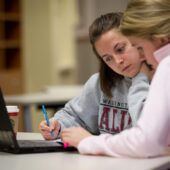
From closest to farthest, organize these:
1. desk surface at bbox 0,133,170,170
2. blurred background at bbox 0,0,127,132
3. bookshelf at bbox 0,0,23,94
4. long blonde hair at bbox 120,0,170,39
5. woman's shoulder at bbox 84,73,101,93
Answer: desk surface at bbox 0,133,170,170, long blonde hair at bbox 120,0,170,39, woman's shoulder at bbox 84,73,101,93, bookshelf at bbox 0,0,23,94, blurred background at bbox 0,0,127,132

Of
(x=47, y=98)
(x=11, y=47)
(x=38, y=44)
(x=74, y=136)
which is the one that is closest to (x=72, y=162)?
(x=74, y=136)

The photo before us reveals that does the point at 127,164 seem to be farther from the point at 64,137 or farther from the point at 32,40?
the point at 32,40

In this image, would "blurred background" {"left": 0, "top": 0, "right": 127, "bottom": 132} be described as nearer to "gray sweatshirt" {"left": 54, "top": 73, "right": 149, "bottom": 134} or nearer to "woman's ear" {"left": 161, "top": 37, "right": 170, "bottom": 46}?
"gray sweatshirt" {"left": 54, "top": 73, "right": 149, "bottom": 134}

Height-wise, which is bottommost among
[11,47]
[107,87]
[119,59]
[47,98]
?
[47,98]

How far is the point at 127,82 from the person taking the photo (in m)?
1.65

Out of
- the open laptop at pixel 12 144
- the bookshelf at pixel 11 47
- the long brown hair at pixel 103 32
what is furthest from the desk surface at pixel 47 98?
the open laptop at pixel 12 144

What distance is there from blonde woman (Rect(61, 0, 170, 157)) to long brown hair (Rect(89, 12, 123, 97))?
44 centimetres

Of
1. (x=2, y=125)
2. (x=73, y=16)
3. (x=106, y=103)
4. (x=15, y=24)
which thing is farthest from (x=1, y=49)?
(x=2, y=125)

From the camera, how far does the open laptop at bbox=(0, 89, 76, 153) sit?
116 centimetres

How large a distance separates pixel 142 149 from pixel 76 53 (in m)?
5.57

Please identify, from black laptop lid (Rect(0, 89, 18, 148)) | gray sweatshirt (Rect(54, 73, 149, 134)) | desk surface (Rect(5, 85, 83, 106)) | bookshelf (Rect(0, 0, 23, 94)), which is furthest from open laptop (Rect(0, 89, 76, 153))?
bookshelf (Rect(0, 0, 23, 94))

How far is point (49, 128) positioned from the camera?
4.90 feet

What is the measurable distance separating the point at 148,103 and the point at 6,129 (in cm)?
43

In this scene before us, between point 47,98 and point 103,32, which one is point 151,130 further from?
point 47,98
